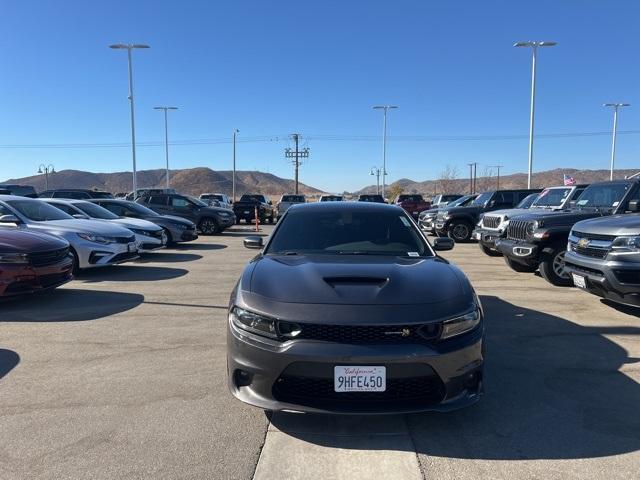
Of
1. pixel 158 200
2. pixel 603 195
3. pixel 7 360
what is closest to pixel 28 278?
pixel 7 360

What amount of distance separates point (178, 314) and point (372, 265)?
3.76 m

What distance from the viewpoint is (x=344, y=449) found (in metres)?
3.22

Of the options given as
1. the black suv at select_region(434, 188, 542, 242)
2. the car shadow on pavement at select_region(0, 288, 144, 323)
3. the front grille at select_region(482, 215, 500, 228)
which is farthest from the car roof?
the black suv at select_region(434, 188, 542, 242)

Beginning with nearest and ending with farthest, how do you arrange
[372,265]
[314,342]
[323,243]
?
[314,342] → [372,265] → [323,243]

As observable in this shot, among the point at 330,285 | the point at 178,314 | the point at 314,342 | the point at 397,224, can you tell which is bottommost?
the point at 178,314

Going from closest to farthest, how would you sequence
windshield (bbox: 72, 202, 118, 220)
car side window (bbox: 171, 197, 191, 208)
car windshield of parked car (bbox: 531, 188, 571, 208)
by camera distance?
car windshield of parked car (bbox: 531, 188, 571, 208), windshield (bbox: 72, 202, 118, 220), car side window (bbox: 171, 197, 191, 208)

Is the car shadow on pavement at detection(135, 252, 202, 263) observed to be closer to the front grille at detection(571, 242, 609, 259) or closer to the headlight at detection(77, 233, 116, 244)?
the headlight at detection(77, 233, 116, 244)

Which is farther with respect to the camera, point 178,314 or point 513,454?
point 178,314

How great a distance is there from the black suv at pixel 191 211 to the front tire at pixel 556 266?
1469 centimetres

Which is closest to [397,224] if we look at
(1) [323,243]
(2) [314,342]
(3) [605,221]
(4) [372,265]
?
(1) [323,243]

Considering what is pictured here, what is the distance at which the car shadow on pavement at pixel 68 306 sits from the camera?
21.6 ft

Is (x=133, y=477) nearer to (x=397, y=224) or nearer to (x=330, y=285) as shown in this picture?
(x=330, y=285)

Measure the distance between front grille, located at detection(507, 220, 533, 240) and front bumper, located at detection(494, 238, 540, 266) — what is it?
0.11m

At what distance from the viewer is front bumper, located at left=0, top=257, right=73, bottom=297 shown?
6.62 metres
